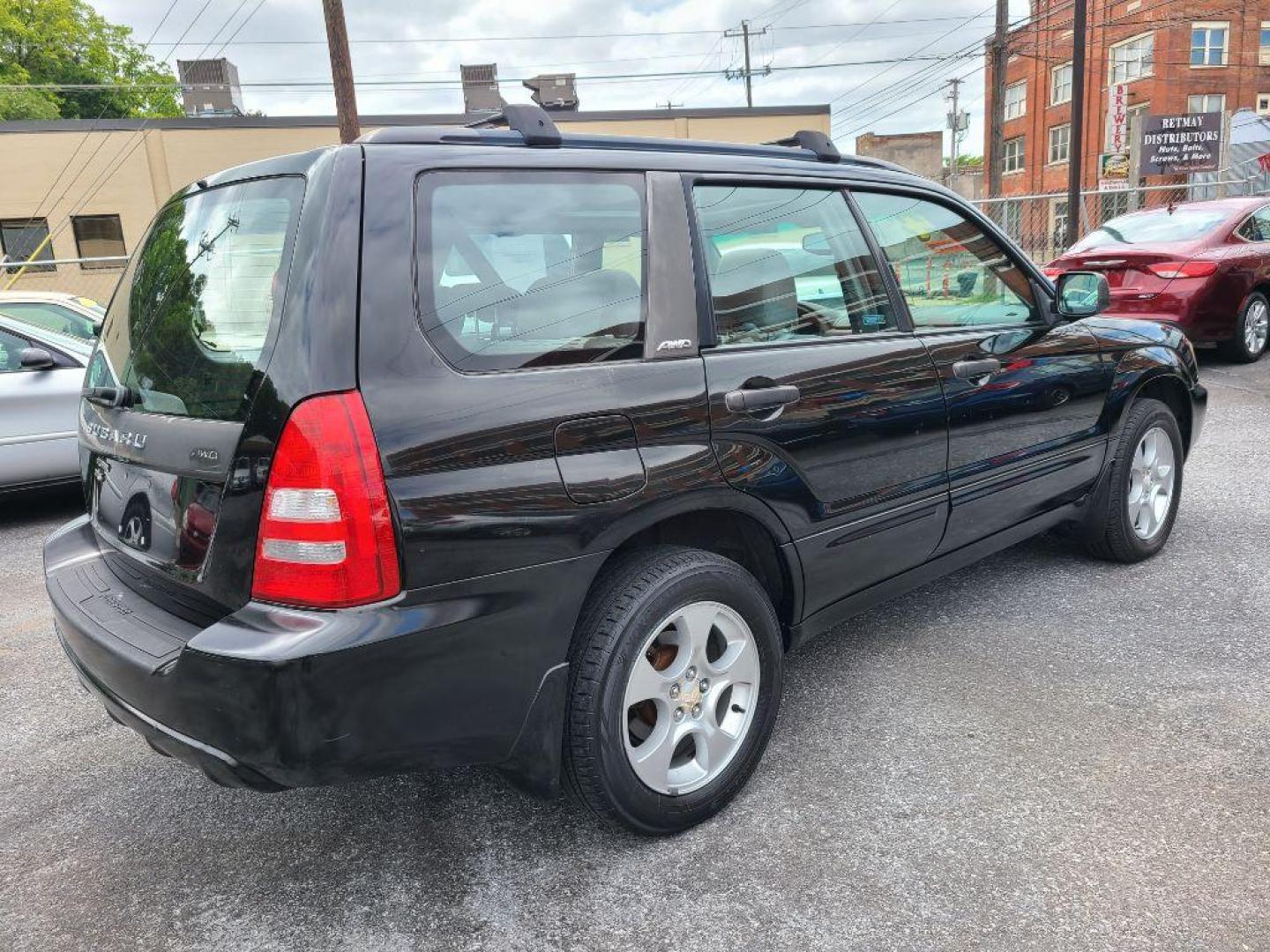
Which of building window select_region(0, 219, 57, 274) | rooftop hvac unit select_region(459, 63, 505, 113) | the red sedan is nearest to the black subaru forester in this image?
the red sedan

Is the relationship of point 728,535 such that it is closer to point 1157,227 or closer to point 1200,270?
point 1200,270

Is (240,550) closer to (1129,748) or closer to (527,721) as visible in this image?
(527,721)

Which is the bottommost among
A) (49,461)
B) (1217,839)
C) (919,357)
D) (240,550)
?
(1217,839)

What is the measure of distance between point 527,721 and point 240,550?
2.38ft

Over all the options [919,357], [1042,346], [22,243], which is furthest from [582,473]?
[22,243]

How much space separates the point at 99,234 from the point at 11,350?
21.5 metres

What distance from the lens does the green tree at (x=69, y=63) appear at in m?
39.3

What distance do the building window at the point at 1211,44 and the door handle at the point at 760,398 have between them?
143 feet

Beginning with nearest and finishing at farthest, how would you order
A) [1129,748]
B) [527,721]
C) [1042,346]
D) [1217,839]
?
[527,721]
[1217,839]
[1129,748]
[1042,346]

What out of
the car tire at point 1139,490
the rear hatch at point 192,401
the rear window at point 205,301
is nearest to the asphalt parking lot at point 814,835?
the car tire at point 1139,490

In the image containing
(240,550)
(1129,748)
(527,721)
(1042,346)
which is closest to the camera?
(240,550)

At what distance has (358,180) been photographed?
2.06 m

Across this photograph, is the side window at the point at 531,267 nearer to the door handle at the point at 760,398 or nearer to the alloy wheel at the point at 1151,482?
the door handle at the point at 760,398

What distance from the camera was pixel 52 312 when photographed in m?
7.06
